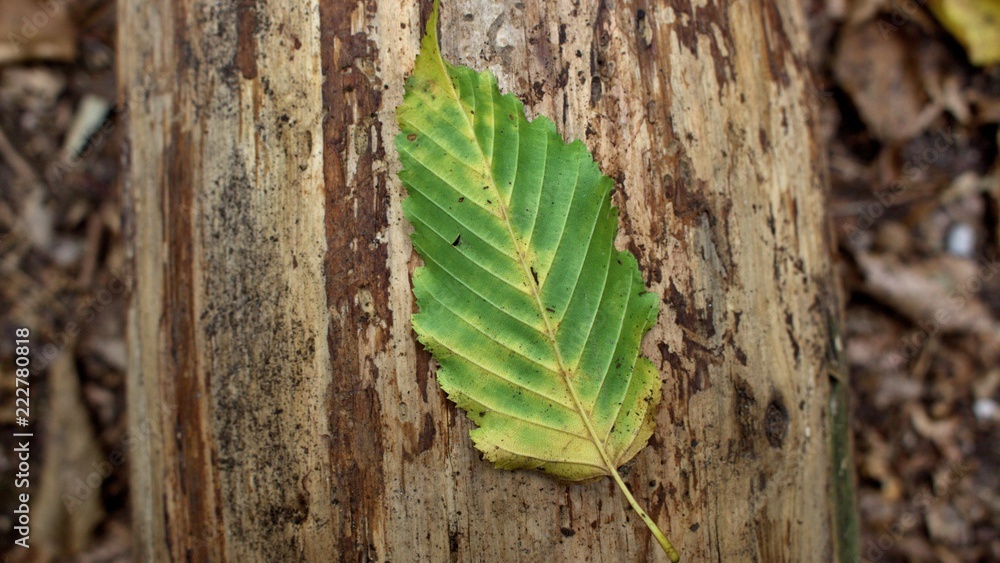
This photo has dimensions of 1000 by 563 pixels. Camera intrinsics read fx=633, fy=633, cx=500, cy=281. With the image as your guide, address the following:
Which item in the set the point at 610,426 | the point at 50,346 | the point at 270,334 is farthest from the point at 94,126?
the point at 610,426

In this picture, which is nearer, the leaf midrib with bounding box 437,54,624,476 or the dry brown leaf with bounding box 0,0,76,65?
the leaf midrib with bounding box 437,54,624,476

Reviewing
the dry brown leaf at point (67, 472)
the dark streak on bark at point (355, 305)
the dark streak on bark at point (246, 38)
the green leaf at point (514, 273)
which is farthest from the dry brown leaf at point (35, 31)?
the green leaf at point (514, 273)

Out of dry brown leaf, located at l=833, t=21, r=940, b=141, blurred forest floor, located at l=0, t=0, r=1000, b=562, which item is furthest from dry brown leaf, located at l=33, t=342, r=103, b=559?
dry brown leaf, located at l=833, t=21, r=940, b=141

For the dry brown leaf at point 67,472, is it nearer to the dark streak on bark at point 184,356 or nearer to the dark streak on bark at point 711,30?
the dark streak on bark at point 184,356

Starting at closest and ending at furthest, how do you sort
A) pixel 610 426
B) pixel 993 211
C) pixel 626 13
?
pixel 610 426, pixel 626 13, pixel 993 211

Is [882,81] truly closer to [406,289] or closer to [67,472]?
[406,289]

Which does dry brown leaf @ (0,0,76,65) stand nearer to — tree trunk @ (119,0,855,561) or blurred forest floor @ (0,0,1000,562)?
blurred forest floor @ (0,0,1000,562)

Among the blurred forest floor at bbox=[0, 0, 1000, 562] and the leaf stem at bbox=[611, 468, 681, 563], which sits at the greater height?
the blurred forest floor at bbox=[0, 0, 1000, 562]

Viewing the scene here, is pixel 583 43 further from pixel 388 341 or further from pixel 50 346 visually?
pixel 50 346

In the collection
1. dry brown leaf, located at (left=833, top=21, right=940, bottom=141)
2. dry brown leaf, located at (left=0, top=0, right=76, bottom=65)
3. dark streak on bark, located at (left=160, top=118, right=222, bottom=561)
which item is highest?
dry brown leaf, located at (left=0, top=0, right=76, bottom=65)
